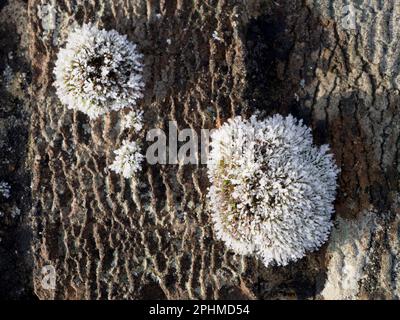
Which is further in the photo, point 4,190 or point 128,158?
point 4,190

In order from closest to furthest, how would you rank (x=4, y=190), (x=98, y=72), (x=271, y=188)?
(x=271, y=188), (x=98, y=72), (x=4, y=190)

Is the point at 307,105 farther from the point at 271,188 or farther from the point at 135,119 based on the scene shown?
the point at 135,119

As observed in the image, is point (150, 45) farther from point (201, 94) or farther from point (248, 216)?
point (248, 216)

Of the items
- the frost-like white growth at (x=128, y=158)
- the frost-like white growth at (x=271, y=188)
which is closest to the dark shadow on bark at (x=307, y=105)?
the frost-like white growth at (x=271, y=188)

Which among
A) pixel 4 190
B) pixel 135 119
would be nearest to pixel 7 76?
pixel 4 190

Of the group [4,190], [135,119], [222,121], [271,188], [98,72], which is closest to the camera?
[271,188]

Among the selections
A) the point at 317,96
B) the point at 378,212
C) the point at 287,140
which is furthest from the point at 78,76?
the point at 378,212

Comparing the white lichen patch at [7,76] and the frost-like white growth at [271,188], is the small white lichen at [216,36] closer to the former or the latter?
the frost-like white growth at [271,188]
